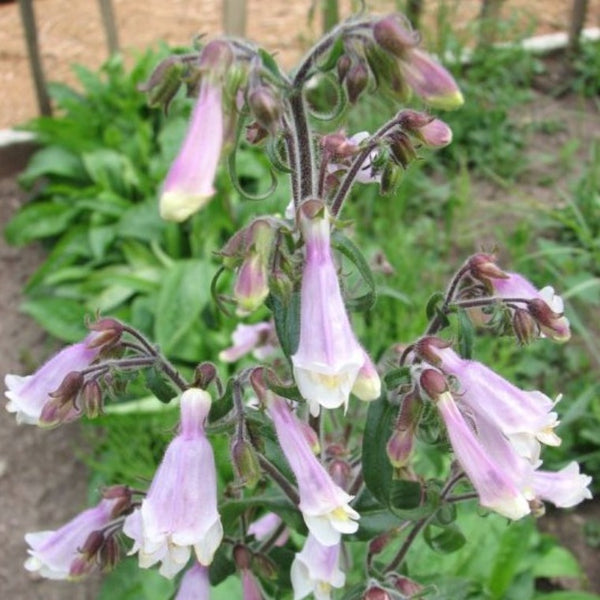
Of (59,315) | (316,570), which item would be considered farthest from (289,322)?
Answer: (59,315)

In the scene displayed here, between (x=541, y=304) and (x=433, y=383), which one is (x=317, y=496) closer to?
(x=433, y=383)

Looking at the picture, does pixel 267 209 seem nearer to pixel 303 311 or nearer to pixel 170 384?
pixel 170 384

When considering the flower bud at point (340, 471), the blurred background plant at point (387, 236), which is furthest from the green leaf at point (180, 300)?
the flower bud at point (340, 471)

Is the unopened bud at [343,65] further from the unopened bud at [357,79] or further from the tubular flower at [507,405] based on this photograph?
the tubular flower at [507,405]

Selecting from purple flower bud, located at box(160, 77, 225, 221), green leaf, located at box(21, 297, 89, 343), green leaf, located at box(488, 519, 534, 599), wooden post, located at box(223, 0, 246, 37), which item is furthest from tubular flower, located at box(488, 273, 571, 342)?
wooden post, located at box(223, 0, 246, 37)

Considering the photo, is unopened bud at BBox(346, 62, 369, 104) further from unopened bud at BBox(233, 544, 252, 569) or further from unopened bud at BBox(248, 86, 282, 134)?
unopened bud at BBox(233, 544, 252, 569)

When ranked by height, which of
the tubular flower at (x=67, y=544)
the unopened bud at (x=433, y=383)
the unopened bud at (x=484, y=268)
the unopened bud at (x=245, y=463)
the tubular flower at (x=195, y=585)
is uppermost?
the unopened bud at (x=484, y=268)
